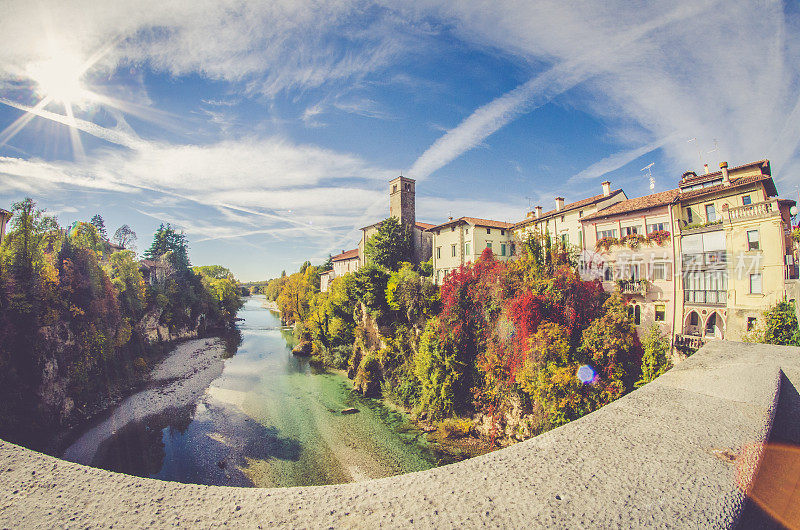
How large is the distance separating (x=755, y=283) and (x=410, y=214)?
29888mm

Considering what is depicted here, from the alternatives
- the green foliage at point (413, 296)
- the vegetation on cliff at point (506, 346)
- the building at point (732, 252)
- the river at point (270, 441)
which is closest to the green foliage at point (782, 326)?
the building at point (732, 252)

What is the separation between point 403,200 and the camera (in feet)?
127

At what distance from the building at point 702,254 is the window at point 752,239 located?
34 millimetres

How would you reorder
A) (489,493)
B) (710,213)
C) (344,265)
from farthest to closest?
(344,265), (710,213), (489,493)

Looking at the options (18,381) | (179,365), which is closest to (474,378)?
(18,381)

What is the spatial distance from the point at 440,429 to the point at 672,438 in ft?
56.9

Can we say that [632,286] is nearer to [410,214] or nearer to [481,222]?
[481,222]

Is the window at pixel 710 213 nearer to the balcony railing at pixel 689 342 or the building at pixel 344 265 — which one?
the balcony railing at pixel 689 342

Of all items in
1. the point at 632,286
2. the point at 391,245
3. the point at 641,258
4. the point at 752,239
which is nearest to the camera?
Result: the point at 752,239

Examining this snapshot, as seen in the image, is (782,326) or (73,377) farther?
(73,377)

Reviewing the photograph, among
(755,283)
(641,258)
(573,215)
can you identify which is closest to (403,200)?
(573,215)

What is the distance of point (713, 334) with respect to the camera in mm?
16406

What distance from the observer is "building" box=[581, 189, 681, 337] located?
1795 cm

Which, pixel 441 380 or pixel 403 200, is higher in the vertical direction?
pixel 403 200
